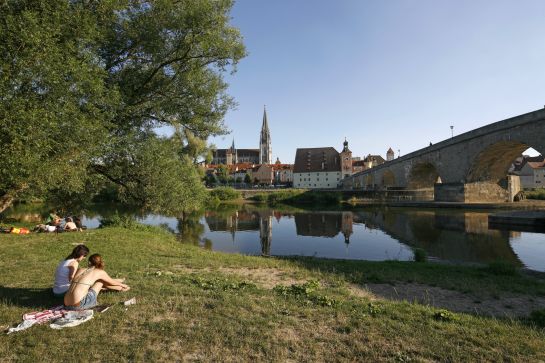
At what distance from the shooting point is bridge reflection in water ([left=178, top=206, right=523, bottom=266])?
1711 centimetres

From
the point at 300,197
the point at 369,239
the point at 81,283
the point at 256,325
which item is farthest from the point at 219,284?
the point at 300,197

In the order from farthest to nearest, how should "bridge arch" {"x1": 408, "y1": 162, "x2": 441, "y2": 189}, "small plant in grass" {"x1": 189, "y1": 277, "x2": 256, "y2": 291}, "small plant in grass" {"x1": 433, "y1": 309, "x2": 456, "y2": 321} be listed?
"bridge arch" {"x1": 408, "y1": 162, "x2": 441, "y2": 189}
"small plant in grass" {"x1": 189, "y1": 277, "x2": 256, "y2": 291}
"small plant in grass" {"x1": 433, "y1": 309, "x2": 456, "y2": 321}

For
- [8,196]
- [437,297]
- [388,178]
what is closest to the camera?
[437,297]

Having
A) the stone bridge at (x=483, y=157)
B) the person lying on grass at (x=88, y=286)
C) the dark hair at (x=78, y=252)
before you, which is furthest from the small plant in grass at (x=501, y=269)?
the stone bridge at (x=483, y=157)

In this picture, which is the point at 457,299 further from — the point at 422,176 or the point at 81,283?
the point at 422,176

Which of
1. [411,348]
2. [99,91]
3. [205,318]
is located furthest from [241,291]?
[99,91]

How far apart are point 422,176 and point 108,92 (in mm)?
55446

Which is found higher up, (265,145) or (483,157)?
(265,145)

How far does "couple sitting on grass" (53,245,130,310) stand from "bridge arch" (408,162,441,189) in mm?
53764

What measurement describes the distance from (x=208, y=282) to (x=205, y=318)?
6.42 feet

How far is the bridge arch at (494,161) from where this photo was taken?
120ft

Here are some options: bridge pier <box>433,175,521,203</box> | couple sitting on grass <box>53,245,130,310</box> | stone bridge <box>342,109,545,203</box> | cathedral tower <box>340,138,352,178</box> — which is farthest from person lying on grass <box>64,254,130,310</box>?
cathedral tower <box>340,138,352,178</box>

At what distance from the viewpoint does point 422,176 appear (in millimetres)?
57531

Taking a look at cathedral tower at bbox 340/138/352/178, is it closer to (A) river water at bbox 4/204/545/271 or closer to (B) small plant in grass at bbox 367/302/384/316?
(A) river water at bbox 4/204/545/271
